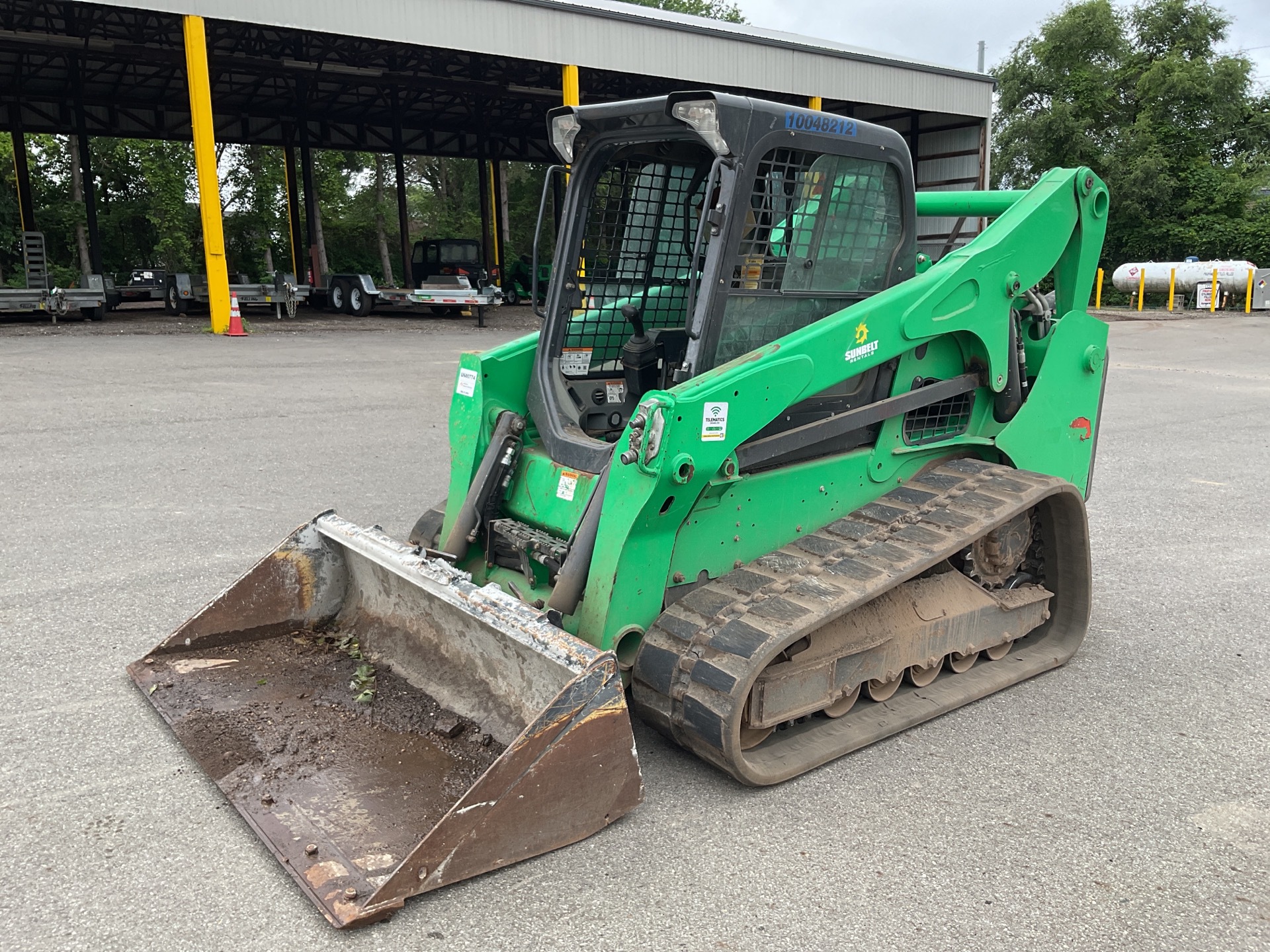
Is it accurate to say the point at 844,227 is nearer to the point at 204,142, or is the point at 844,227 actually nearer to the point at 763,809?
the point at 763,809

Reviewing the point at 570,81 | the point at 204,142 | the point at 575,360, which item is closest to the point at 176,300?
the point at 204,142

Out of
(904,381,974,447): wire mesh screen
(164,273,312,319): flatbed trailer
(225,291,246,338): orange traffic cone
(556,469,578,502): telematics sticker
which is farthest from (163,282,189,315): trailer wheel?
(904,381,974,447): wire mesh screen

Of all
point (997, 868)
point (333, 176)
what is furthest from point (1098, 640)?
point (333, 176)

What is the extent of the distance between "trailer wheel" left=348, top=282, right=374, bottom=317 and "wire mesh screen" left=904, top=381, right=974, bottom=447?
2186 cm

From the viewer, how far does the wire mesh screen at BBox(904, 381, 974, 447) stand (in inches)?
181

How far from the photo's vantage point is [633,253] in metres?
4.66

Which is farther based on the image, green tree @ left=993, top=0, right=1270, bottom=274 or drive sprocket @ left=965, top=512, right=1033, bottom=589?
green tree @ left=993, top=0, right=1270, bottom=274

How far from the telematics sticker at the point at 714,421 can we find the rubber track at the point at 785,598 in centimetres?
57

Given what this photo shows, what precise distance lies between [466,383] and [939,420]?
2.15 metres

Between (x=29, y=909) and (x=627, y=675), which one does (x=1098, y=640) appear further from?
(x=29, y=909)

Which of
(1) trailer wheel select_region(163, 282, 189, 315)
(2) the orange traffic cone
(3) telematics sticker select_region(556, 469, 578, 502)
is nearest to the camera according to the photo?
(3) telematics sticker select_region(556, 469, 578, 502)

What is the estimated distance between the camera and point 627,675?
12.1 feet

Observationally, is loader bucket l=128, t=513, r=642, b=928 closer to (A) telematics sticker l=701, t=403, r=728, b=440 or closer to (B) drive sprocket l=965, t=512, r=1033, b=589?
(A) telematics sticker l=701, t=403, r=728, b=440

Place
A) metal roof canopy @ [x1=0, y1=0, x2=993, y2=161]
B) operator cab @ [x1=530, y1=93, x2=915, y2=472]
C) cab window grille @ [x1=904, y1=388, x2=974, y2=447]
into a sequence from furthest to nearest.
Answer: metal roof canopy @ [x1=0, y1=0, x2=993, y2=161]
cab window grille @ [x1=904, y1=388, x2=974, y2=447]
operator cab @ [x1=530, y1=93, x2=915, y2=472]
